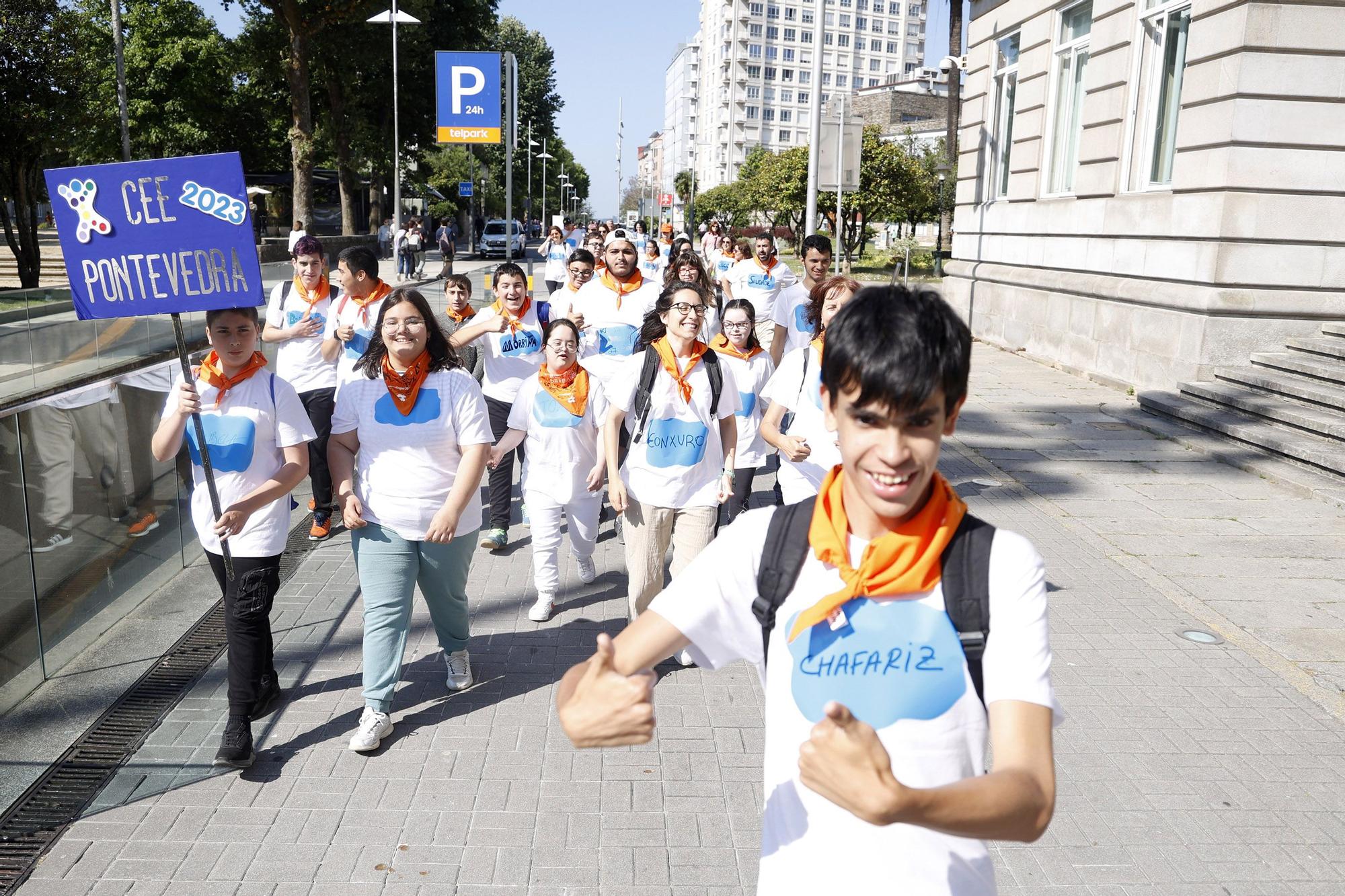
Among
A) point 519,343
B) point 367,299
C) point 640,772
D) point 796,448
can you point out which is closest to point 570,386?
point 519,343

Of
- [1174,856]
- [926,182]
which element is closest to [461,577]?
[1174,856]

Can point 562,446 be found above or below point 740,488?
above

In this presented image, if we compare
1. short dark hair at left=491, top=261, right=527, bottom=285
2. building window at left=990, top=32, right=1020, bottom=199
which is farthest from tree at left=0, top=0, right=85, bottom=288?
short dark hair at left=491, top=261, right=527, bottom=285

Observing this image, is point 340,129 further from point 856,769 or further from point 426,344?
point 856,769

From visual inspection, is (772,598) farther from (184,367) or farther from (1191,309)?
(1191,309)

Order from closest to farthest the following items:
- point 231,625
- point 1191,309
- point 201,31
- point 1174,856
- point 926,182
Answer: point 1174,856 → point 231,625 → point 1191,309 → point 926,182 → point 201,31

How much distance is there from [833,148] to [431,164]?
167 feet

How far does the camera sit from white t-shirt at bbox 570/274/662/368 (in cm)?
A: 860

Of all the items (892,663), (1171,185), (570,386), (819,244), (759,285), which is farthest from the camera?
(1171,185)

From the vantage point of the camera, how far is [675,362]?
5.55m

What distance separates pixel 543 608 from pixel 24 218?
84.2ft

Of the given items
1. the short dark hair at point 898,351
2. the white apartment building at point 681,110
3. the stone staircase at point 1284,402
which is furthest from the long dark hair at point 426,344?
the white apartment building at point 681,110

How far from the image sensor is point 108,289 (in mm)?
4211

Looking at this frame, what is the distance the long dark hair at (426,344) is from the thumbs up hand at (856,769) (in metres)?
3.69
